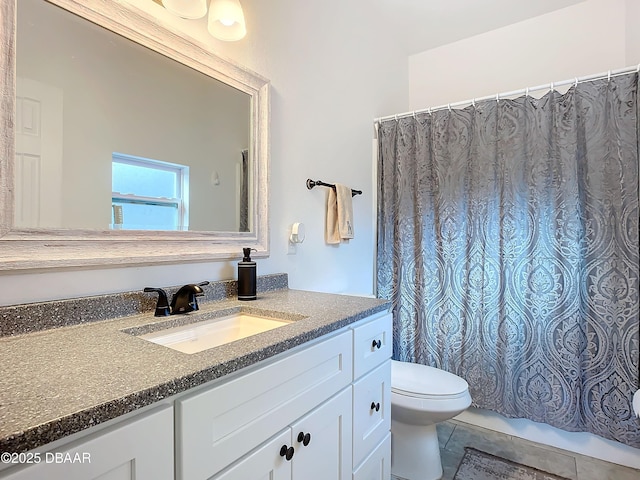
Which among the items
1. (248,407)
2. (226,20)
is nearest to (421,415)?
(248,407)

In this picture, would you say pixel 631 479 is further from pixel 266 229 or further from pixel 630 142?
pixel 266 229

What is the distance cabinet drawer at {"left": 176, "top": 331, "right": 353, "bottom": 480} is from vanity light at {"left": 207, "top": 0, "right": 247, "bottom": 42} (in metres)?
1.15

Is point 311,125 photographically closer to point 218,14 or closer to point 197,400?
point 218,14

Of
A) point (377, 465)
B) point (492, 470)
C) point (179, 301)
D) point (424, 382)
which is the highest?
point (179, 301)

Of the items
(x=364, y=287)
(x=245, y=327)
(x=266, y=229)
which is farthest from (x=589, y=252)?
(x=245, y=327)

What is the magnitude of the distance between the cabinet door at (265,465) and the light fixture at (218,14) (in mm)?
1305

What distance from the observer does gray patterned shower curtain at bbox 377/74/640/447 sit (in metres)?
1.67

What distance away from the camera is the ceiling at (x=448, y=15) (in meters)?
2.10

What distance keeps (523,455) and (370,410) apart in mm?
1223

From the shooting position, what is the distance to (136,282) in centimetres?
109

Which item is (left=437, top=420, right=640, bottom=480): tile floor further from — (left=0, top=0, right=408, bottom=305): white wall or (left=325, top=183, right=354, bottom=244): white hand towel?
(left=325, top=183, right=354, bottom=244): white hand towel

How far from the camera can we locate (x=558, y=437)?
190 centimetres

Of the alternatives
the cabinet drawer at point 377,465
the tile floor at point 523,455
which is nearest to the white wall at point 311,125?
the cabinet drawer at point 377,465

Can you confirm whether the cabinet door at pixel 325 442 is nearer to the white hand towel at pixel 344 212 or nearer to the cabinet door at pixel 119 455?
the cabinet door at pixel 119 455
